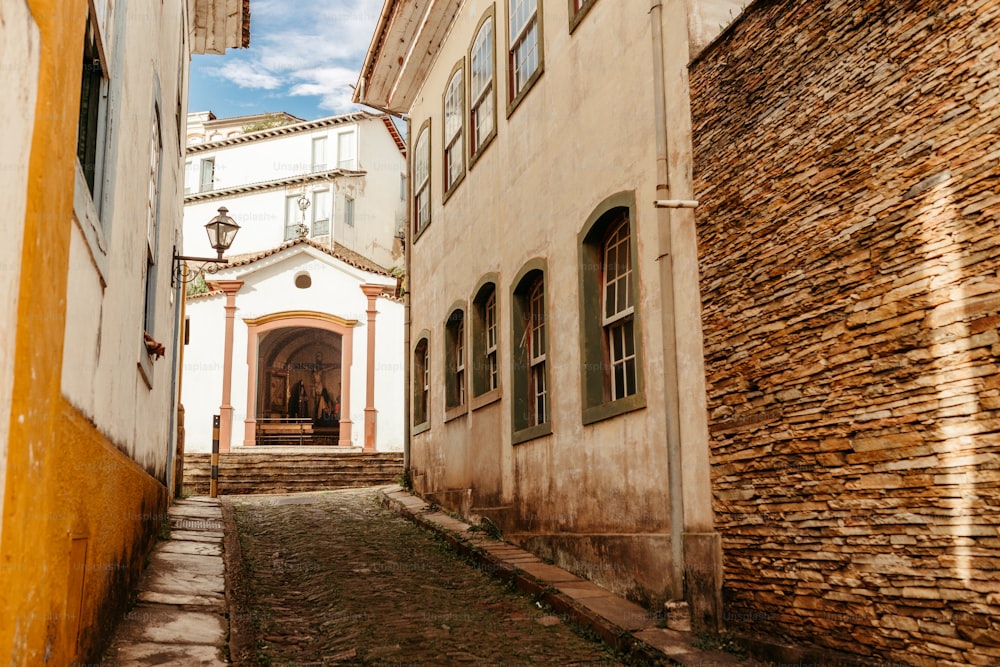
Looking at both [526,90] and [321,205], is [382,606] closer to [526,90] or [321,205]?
[526,90]

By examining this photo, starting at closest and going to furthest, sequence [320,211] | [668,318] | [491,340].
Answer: [668,318]
[491,340]
[320,211]

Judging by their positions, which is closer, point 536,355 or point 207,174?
point 536,355

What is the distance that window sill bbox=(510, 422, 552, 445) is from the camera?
32.8 ft

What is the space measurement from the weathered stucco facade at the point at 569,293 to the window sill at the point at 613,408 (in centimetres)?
2

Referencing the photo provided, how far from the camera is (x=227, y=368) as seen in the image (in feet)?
78.2

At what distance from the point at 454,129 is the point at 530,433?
6.09 meters

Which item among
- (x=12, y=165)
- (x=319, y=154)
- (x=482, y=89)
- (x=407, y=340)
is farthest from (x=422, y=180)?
(x=319, y=154)

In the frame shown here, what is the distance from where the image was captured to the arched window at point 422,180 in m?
16.3

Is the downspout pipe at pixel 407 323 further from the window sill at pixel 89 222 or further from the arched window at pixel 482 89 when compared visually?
the window sill at pixel 89 222

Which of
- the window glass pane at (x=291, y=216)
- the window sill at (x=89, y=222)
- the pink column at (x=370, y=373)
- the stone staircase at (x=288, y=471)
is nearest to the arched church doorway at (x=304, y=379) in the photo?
the pink column at (x=370, y=373)

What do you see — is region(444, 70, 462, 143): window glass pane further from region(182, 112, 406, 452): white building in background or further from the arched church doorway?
the arched church doorway

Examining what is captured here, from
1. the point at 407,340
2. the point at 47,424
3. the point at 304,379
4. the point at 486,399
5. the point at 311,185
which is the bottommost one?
the point at 47,424

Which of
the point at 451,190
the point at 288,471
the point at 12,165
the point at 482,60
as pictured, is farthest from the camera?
the point at 288,471

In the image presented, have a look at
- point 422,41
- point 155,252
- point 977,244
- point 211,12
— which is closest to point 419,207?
point 422,41
